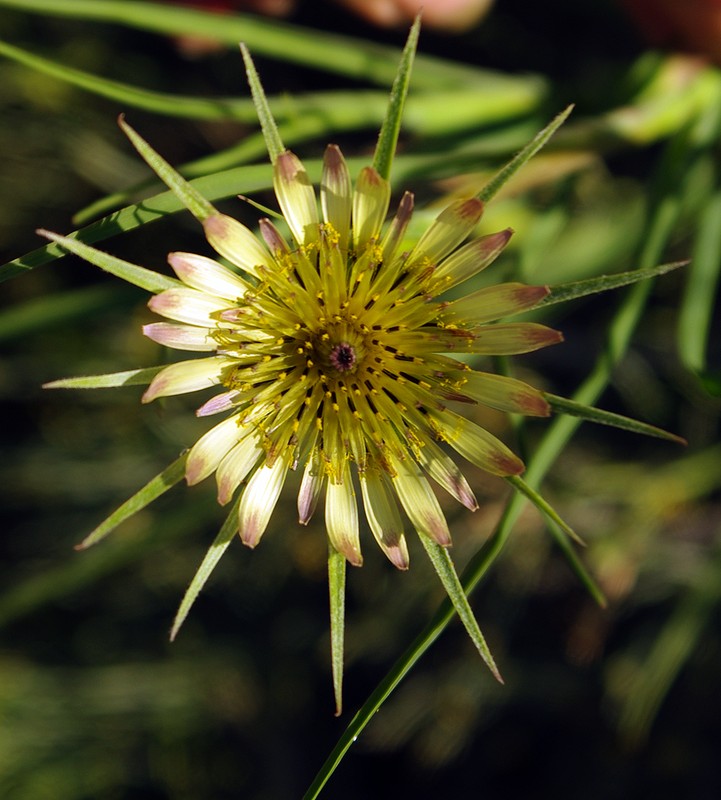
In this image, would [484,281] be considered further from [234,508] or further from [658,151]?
[658,151]

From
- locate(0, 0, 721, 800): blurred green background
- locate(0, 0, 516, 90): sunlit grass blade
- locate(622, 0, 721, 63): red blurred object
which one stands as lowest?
locate(0, 0, 721, 800): blurred green background

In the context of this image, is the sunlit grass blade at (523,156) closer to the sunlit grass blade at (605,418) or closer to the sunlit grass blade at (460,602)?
the sunlit grass blade at (605,418)

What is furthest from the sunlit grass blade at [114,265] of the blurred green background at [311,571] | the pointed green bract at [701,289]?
the blurred green background at [311,571]

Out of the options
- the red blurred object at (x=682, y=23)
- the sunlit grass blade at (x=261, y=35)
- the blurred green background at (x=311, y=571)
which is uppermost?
the red blurred object at (x=682, y=23)

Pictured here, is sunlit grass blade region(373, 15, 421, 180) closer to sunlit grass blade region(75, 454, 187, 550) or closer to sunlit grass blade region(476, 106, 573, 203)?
sunlit grass blade region(476, 106, 573, 203)

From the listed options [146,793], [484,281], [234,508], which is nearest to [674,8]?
[484,281]

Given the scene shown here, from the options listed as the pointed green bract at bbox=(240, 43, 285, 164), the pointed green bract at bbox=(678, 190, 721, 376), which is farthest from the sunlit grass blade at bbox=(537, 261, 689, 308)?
the pointed green bract at bbox=(678, 190, 721, 376)

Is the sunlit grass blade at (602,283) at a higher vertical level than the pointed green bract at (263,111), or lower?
lower
